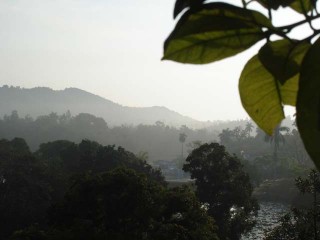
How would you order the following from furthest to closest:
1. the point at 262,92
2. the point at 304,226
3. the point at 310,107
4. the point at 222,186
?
the point at 222,186, the point at 304,226, the point at 262,92, the point at 310,107

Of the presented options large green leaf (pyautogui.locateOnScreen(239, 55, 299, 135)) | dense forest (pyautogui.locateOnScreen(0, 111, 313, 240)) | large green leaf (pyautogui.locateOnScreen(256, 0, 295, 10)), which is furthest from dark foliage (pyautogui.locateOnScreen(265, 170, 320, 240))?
large green leaf (pyautogui.locateOnScreen(256, 0, 295, 10))

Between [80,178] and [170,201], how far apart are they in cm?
327

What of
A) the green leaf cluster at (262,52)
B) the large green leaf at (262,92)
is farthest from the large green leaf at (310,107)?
the large green leaf at (262,92)

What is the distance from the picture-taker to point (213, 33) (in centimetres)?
41

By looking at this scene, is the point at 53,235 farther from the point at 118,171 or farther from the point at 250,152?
the point at 250,152

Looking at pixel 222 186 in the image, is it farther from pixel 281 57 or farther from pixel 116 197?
pixel 281 57

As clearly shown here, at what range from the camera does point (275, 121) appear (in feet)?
1.68

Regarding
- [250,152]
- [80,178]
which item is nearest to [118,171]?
[80,178]

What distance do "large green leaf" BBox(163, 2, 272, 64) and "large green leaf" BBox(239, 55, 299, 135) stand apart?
48mm

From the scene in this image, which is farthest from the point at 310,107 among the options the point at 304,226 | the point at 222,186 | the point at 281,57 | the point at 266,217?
the point at 266,217

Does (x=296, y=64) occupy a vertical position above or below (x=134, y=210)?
above

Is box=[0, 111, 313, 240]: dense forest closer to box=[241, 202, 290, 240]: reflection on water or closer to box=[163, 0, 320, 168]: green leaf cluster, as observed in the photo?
box=[241, 202, 290, 240]: reflection on water

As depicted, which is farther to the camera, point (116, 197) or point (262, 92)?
point (116, 197)

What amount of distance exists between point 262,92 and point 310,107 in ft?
0.45
